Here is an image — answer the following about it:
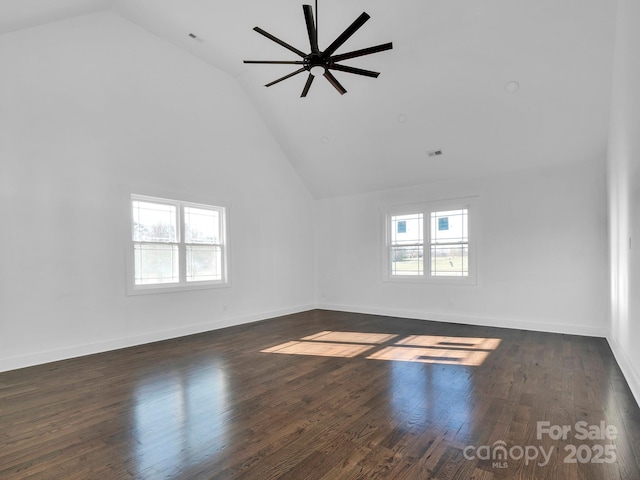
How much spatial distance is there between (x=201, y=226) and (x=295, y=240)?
229 cm

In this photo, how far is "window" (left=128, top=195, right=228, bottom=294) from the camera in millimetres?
5109

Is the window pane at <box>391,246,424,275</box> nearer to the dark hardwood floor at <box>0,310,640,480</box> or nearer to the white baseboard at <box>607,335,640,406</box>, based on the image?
the dark hardwood floor at <box>0,310,640,480</box>

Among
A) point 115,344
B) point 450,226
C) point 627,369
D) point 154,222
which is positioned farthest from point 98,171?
point 627,369

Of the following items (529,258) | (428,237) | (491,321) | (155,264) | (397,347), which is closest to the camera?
(397,347)

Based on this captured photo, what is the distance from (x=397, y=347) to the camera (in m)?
4.59

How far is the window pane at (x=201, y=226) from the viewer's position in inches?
228

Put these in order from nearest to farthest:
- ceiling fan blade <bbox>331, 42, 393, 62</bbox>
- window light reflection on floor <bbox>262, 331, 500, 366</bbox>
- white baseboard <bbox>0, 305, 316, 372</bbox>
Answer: ceiling fan blade <bbox>331, 42, 393, 62</bbox> < white baseboard <bbox>0, 305, 316, 372</bbox> < window light reflection on floor <bbox>262, 331, 500, 366</bbox>

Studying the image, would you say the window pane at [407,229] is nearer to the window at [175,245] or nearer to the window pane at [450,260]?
the window pane at [450,260]

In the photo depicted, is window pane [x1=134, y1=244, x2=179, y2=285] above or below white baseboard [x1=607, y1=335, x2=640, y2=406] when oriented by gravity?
above

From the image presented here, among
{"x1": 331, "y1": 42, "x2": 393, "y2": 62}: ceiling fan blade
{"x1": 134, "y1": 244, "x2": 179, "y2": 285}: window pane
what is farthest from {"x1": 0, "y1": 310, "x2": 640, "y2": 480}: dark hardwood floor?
{"x1": 331, "y1": 42, "x2": 393, "y2": 62}: ceiling fan blade

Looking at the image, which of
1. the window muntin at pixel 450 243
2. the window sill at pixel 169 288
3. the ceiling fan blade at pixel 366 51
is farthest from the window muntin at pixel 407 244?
the ceiling fan blade at pixel 366 51

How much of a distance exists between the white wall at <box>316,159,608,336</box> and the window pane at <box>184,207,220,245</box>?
129 inches

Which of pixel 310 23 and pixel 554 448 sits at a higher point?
pixel 310 23

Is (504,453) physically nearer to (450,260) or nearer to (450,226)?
(450,260)
